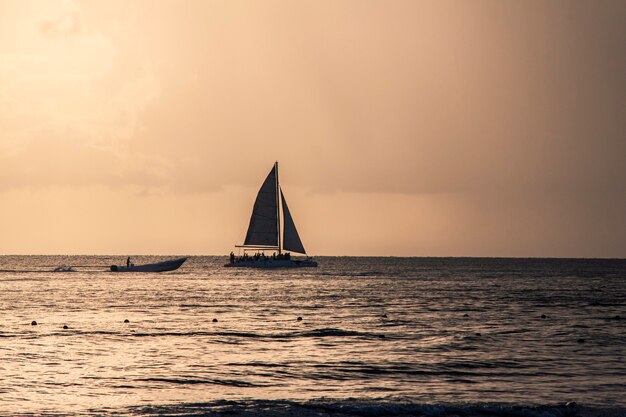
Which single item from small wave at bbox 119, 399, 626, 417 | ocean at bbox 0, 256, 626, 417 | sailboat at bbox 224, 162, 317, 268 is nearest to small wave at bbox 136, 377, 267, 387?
ocean at bbox 0, 256, 626, 417

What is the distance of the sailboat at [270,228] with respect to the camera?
175 meters

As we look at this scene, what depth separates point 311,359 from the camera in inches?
1860

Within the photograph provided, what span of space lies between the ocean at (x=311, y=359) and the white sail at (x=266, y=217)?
278ft

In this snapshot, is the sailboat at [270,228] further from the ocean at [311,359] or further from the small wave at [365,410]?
the small wave at [365,410]

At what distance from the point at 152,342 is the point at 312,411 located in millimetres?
24257

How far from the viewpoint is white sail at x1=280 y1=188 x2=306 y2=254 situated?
17875cm

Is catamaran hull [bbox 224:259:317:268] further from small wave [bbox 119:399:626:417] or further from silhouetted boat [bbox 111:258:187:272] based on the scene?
small wave [bbox 119:399:626:417]

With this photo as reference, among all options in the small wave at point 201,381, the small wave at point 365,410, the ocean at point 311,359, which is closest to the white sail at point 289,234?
the ocean at point 311,359

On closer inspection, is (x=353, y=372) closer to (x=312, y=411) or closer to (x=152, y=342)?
(x=312, y=411)

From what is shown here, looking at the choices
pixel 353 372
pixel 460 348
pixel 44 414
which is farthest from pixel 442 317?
pixel 44 414

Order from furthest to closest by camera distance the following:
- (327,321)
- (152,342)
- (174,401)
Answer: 1. (327,321)
2. (152,342)
3. (174,401)

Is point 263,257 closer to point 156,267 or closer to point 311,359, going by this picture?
point 156,267

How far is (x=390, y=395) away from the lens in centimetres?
3669

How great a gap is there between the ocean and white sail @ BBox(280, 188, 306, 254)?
8891 centimetres
